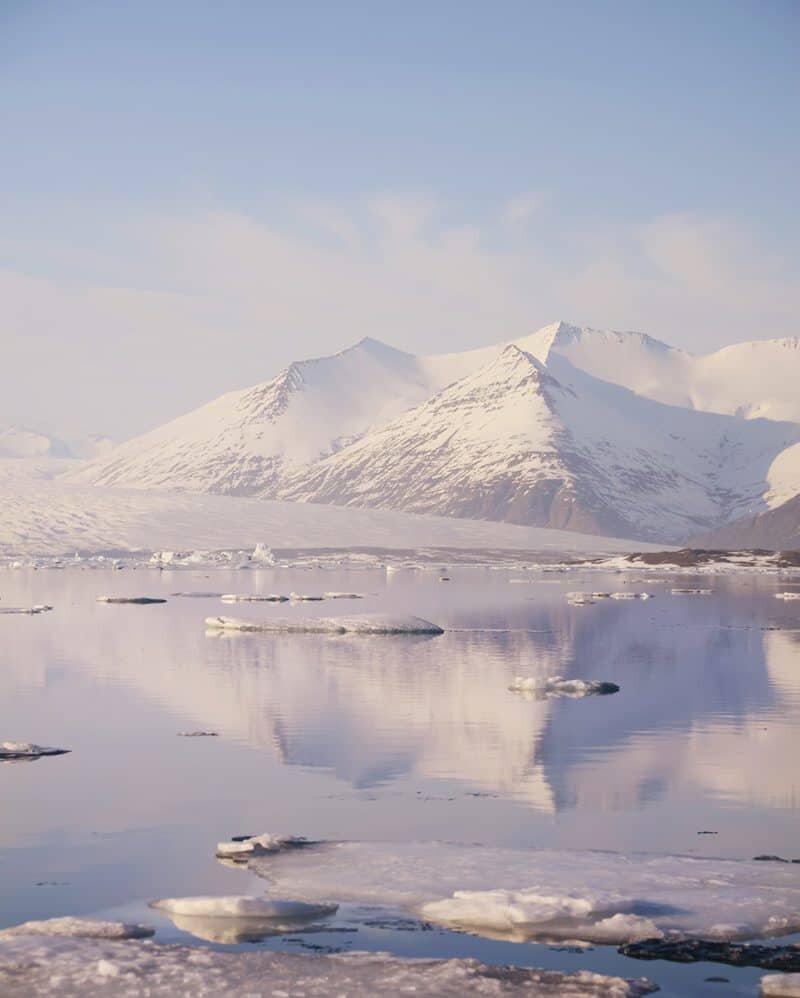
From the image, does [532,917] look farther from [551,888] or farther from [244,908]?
[244,908]

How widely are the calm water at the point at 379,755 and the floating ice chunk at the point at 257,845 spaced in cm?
32

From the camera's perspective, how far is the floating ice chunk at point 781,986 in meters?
12.7

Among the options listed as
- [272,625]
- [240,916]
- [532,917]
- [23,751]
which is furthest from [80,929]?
[272,625]

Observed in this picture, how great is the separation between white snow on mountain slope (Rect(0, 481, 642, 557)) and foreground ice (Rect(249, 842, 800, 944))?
127 metres

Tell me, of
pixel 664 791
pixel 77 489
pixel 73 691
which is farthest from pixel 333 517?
pixel 664 791

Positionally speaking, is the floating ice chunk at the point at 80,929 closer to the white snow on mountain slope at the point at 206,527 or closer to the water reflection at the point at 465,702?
the water reflection at the point at 465,702

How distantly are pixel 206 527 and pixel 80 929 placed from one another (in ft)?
471

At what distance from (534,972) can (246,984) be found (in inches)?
102

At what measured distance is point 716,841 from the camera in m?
18.7

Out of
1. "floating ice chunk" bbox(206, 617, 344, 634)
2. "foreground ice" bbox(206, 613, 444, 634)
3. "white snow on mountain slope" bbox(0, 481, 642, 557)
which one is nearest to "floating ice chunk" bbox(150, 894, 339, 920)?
"foreground ice" bbox(206, 613, 444, 634)

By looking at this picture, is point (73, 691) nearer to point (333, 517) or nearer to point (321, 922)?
point (321, 922)

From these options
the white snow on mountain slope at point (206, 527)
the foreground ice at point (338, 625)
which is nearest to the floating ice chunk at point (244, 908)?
the foreground ice at point (338, 625)

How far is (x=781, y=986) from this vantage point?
12797 mm

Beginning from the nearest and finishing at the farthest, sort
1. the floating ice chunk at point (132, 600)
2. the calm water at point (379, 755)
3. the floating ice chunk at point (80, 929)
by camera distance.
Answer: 1. the floating ice chunk at point (80, 929)
2. the calm water at point (379, 755)
3. the floating ice chunk at point (132, 600)
